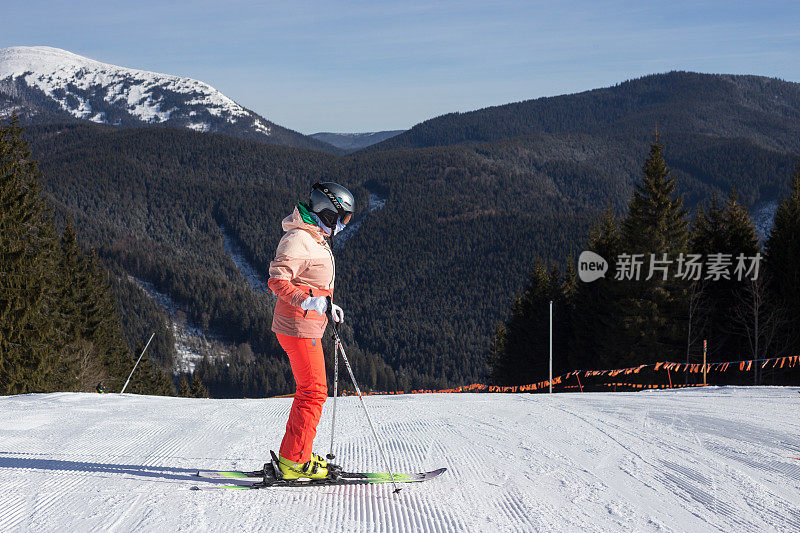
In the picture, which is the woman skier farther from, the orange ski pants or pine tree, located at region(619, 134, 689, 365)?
pine tree, located at region(619, 134, 689, 365)

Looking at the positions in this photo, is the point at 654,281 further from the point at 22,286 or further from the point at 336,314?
the point at 336,314

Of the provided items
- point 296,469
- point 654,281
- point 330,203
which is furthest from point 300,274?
point 654,281

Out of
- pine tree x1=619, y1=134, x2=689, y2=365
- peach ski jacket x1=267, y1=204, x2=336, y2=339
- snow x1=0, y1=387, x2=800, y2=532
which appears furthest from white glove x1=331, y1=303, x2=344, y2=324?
pine tree x1=619, y1=134, x2=689, y2=365

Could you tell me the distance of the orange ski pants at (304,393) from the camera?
14.8 ft

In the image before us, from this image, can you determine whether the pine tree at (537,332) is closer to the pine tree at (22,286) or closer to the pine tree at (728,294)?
the pine tree at (728,294)

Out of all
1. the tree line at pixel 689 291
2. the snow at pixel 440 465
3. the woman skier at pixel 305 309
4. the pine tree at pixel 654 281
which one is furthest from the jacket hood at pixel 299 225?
the pine tree at pixel 654 281

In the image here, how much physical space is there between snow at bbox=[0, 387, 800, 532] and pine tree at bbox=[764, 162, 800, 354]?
19.0m

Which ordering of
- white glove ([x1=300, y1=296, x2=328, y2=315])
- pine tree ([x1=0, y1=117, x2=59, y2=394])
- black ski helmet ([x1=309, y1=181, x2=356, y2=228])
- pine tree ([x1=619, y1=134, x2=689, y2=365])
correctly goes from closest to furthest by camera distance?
1. white glove ([x1=300, y1=296, x2=328, y2=315])
2. black ski helmet ([x1=309, y1=181, x2=356, y2=228])
3. pine tree ([x1=0, y1=117, x2=59, y2=394])
4. pine tree ([x1=619, y1=134, x2=689, y2=365])

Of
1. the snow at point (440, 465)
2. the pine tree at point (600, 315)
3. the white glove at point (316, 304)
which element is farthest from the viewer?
the pine tree at point (600, 315)

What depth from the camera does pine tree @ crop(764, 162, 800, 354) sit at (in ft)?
82.2

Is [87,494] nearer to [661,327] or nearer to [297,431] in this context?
[297,431]

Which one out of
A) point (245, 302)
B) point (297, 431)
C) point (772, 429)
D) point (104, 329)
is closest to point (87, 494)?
point (297, 431)

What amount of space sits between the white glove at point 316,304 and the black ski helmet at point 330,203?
0.59m

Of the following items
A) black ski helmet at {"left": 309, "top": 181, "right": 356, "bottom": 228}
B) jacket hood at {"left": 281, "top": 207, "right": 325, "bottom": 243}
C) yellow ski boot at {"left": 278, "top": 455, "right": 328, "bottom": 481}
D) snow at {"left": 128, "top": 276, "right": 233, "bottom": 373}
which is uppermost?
black ski helmet at {"left": 309, "top": 181, "right": 356, "bottom": 228}
